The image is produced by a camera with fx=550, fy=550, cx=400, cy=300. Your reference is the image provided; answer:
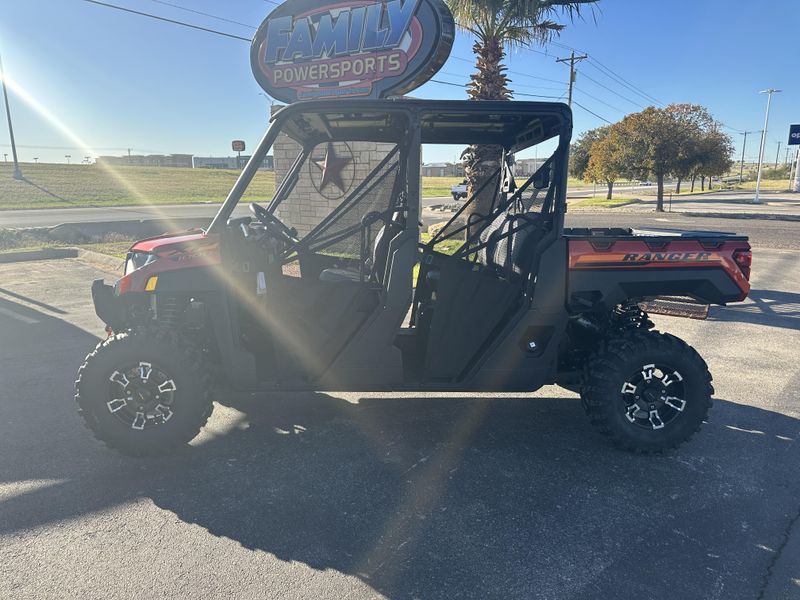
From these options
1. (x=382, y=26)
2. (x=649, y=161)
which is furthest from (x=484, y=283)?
(x=649, y=161)

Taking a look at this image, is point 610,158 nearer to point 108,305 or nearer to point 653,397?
point 653,397

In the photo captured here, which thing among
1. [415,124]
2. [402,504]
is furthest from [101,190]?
[402,504]

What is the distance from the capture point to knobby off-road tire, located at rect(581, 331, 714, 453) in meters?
3.63

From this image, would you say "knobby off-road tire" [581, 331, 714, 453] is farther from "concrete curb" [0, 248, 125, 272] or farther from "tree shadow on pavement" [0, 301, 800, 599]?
"concrete curb" [0, 248, 125, 272]

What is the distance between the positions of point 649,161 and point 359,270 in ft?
78.4

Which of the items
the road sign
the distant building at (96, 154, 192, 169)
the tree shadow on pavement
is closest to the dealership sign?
the tree shadow on pavement

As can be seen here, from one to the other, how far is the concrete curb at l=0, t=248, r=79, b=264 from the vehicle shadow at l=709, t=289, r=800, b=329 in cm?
1300

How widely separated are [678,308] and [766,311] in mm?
1243

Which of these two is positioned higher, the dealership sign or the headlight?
the dealership sign

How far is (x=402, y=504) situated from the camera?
3076 millimetres

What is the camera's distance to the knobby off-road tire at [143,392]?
11.2 ft

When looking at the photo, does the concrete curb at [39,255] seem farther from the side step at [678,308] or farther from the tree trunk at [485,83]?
the side step at [678,308]

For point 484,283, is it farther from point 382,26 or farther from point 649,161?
point 649,161

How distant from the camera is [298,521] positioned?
292cm
